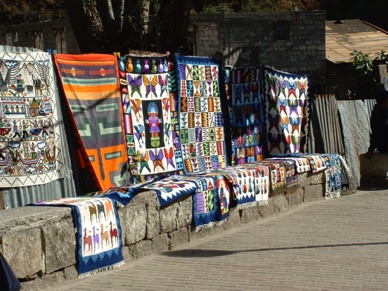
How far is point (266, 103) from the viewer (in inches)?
539

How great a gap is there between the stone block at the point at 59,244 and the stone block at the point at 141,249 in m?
1.07

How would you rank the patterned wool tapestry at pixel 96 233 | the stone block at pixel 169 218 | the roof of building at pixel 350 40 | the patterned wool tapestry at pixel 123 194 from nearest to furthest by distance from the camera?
the patterned wool tapestry at pixel 96 233
the patterned wool tapestry at pixel 123 194
the stone block at pixel 169 218
the roof of building at pixel 350 40

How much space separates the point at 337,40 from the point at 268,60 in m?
4.86

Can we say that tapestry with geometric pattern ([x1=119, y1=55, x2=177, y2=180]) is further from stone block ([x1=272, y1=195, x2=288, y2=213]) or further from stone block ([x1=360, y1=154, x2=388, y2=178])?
stone block ([x1=360, y1=154, x2=388, y2=178])

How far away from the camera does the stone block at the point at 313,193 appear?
1377 cm

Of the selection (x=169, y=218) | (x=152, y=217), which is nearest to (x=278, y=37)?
(x=169, y=218)

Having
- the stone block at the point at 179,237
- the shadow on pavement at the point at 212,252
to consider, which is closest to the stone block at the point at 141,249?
the shadow on pavement at the point at 212,252

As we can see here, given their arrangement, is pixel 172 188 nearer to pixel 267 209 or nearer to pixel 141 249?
pixel 141 249

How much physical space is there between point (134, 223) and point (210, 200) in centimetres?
175

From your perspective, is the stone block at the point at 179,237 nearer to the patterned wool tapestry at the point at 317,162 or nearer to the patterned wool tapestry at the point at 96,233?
the patterned wool tapestry at the point at 96,233

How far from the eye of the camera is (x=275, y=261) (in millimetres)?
8891

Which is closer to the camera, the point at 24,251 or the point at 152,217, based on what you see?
the point at 24,251

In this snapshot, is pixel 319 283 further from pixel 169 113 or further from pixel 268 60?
pixel 268 60

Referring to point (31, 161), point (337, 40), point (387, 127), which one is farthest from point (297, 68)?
point (31, 161)
